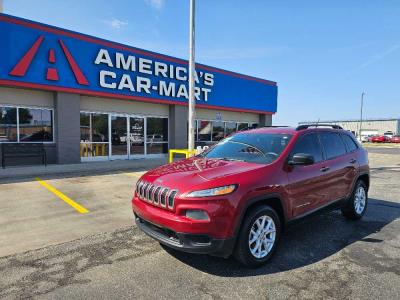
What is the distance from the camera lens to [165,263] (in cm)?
403

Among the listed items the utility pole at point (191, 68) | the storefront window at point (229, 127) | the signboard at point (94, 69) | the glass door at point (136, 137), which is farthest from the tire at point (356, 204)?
the storefront window at point (229, 127)

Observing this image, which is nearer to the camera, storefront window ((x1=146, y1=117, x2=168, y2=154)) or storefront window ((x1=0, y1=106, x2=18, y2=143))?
storefront window ((x1=0, y1=106, x2=18, y2=143))

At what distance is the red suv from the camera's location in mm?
3535

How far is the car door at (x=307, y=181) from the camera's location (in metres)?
4.40

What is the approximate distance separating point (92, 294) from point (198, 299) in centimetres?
110

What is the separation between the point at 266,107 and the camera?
2438 cm

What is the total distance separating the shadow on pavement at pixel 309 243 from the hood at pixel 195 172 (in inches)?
42.0

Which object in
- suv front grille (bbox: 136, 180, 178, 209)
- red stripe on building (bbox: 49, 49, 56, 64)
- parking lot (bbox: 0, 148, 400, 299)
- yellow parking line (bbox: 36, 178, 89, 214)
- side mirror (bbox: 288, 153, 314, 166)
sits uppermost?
red stripe on building (bbox: 49, 49, 56, 64)

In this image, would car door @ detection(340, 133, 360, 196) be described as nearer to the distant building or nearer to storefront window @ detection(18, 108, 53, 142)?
storefront window @ detection(18, 108, 53, 142)

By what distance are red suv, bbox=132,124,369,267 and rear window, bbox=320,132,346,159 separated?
0.02 m

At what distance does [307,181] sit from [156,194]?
2.22m

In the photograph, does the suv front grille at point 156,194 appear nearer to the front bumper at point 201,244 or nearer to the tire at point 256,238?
the front bumper at point 201,244

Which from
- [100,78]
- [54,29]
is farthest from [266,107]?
[54,29]

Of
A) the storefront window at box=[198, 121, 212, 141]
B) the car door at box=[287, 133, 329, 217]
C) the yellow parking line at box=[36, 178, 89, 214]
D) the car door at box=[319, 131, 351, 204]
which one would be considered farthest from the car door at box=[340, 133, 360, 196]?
the storefront window at box=[198, 121, 212, 141]
